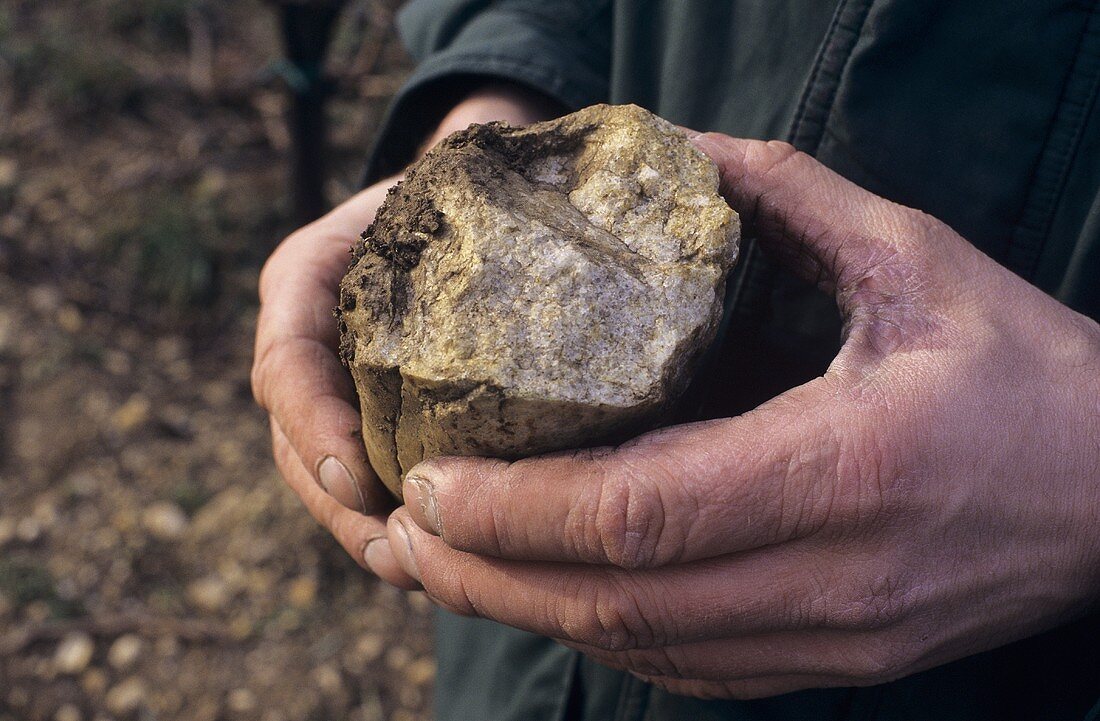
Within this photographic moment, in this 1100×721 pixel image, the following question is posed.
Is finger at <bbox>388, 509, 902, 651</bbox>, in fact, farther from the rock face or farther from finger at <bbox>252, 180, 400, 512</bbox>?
finger at <bbox>252, 180, 400, 512</bbox>

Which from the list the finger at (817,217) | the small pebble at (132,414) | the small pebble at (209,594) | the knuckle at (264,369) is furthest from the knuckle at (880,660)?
the small pebble at (132,414)

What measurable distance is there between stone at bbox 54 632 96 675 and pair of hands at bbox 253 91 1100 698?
6.23 ft

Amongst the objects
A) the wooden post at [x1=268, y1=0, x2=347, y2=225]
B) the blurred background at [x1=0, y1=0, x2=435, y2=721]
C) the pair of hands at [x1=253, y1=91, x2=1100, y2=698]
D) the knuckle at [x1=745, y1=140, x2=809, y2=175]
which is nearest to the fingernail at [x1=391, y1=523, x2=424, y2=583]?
the pair of hands at [x1=253, y1=91, x2=1100, y2=698]

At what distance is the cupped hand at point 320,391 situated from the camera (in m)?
1.49

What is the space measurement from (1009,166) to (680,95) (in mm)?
538

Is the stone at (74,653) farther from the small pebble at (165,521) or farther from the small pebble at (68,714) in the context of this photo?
the small pebble at (165,521)

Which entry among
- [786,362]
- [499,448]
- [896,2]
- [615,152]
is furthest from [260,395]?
[896,2]

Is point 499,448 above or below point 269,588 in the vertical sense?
above

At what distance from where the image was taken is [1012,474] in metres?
1.12

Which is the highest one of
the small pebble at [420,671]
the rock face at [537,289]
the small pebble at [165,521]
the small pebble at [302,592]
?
the rock face at [537,289]

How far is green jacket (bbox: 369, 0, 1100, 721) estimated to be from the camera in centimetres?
125

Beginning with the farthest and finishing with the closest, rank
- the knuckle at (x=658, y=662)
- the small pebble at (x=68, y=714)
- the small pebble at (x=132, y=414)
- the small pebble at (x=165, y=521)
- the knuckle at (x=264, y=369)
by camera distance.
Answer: the small pebble at (x=132, y=414) → the small pebble at (x=165, y=521) → the small pebble at (x=68, y=714) → the knuckle at (x=264, y=369) → the knuckle at (x=658, y=662)

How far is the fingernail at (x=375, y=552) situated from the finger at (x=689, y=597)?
28 cm

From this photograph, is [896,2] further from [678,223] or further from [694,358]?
[694,358]
